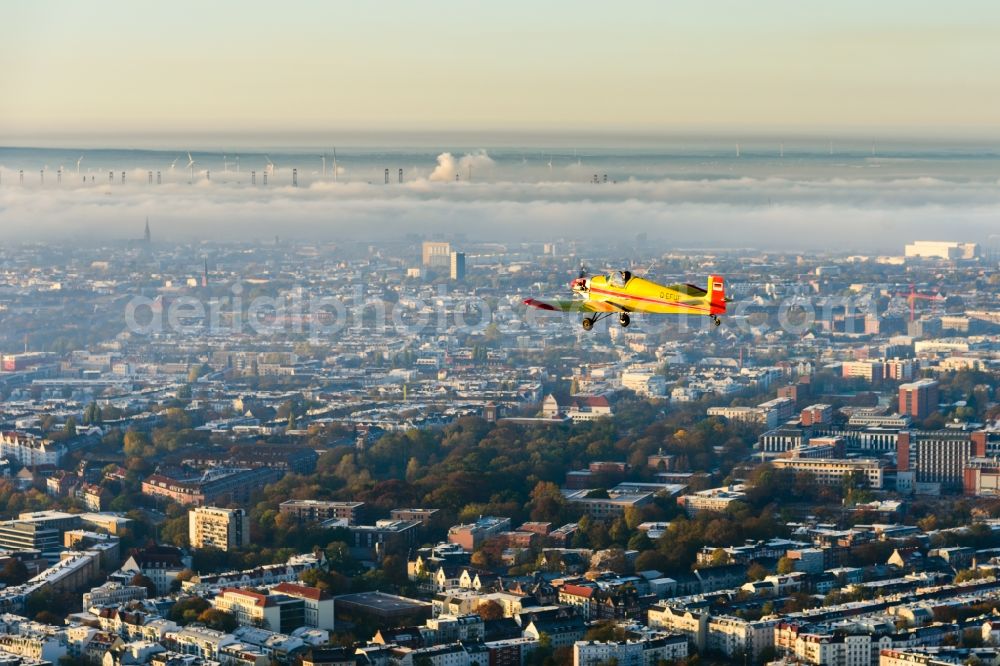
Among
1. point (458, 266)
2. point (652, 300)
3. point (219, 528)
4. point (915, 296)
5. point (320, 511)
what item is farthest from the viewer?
point (458, 266)

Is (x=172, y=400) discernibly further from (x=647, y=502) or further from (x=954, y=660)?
(x=954, y=660)

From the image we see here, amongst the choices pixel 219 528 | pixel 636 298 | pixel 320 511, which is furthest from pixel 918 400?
pixel 636 298

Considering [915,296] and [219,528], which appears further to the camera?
[915,296]

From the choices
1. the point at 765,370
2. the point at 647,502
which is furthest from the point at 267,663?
the point at 765,370

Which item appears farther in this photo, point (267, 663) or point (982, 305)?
point (982, 305)

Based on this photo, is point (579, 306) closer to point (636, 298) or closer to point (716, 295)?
point (636, 298)

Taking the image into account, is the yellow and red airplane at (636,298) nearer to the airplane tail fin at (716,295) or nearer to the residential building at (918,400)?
the airplane tail fin at (716,295)

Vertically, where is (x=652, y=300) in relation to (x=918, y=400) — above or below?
above

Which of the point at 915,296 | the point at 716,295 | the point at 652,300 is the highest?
the point at 716,295
